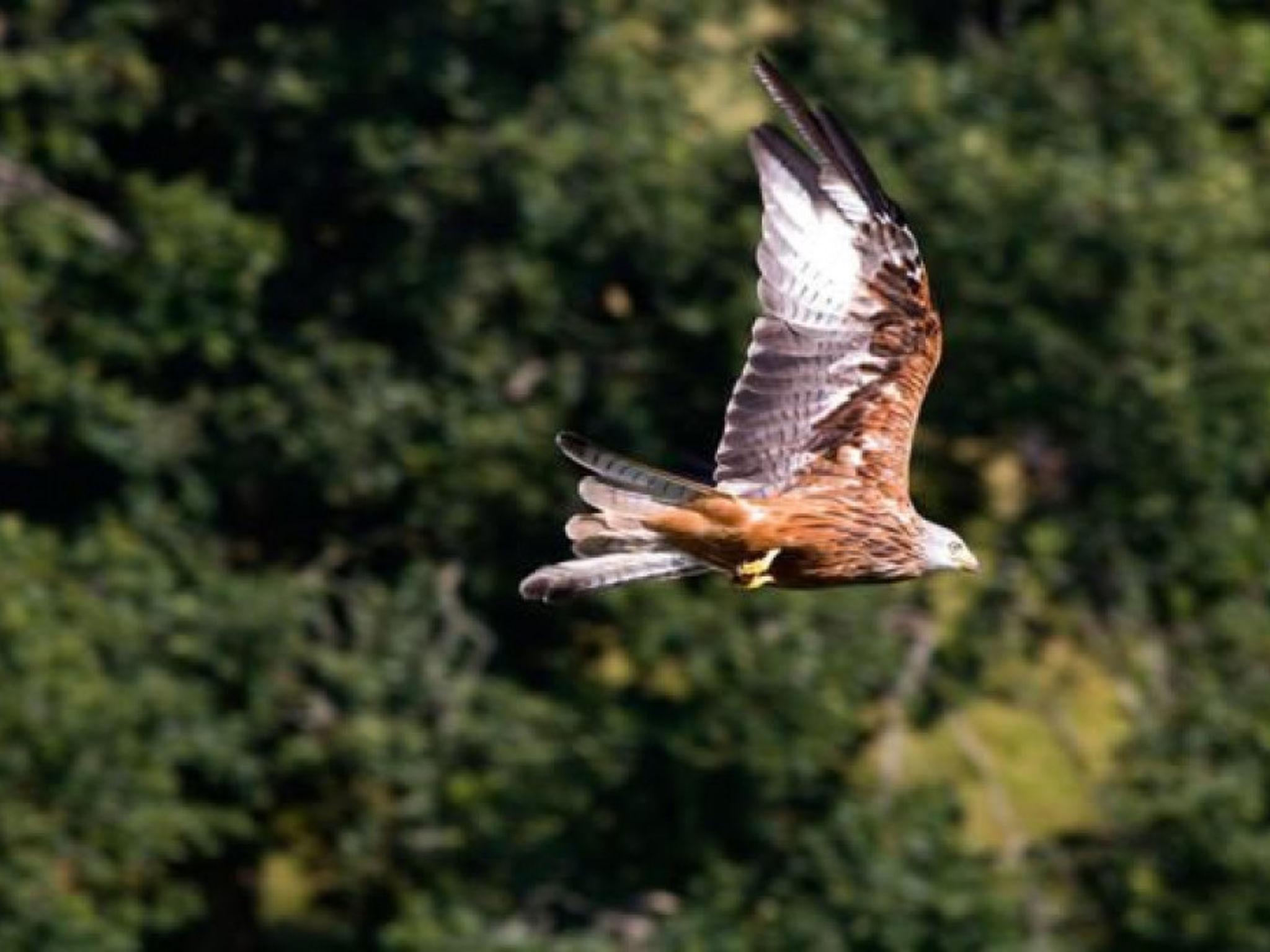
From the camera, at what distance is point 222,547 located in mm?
13305

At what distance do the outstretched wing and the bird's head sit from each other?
0.14 m

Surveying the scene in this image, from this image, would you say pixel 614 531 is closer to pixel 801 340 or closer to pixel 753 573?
pixel 753 573

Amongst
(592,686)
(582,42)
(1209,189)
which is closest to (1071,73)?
(1209,189)

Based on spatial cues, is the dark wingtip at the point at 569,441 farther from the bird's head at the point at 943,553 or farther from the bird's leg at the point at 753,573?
the bird's head at the point at 943,553

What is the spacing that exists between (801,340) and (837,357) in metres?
0.10

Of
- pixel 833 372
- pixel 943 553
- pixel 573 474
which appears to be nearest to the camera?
pixel 943 553

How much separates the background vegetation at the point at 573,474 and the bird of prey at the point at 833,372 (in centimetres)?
361

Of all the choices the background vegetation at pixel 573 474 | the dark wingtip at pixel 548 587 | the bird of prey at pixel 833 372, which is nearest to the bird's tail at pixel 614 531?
the dark wingtip at pixel 548 587

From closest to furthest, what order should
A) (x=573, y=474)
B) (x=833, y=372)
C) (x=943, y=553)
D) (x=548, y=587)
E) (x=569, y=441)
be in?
(x=569, y=441), (x=548, y=587), (x=943, y=553), (x=833, y=372), (x=573, y=474)

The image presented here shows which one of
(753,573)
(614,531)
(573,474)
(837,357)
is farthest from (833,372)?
(573,474)

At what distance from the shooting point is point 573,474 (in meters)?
12.7

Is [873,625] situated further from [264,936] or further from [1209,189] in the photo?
[264,936]

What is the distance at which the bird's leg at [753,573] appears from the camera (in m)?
8.32

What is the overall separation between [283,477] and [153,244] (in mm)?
1038
